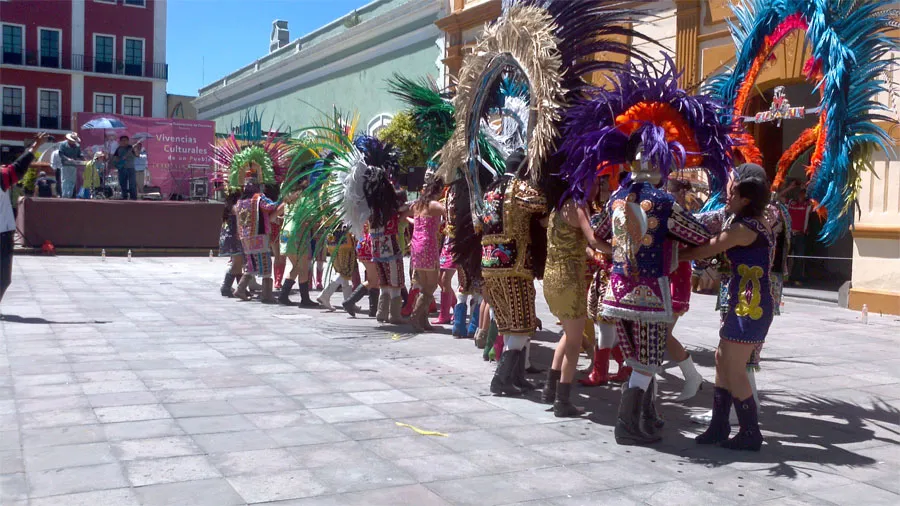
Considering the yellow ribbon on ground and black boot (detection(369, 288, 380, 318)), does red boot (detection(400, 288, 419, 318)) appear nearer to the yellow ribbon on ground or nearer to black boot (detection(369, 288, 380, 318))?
black boot (detection(369, 288, 380, 318))

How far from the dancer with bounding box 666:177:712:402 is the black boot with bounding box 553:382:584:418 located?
0.79 metres

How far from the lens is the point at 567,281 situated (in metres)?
5.57

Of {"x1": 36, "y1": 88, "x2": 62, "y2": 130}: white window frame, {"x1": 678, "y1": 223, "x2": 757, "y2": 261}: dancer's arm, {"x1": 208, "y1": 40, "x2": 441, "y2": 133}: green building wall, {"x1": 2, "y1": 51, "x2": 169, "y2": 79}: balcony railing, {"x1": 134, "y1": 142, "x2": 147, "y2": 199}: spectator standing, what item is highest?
{"x1": 2, "y1": 51, "x2": 169, "y2": 79}: balcony railing

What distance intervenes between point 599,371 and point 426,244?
2.98 metres

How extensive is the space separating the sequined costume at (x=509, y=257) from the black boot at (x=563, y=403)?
2.23 feet

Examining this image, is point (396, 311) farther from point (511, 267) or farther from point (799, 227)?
point (799, 227)

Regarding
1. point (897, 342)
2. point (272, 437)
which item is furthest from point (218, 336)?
point (897, 342)

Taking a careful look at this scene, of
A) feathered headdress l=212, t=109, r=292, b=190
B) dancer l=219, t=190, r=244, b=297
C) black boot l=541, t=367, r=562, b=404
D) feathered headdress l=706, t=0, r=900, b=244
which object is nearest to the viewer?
feathered headdress l=706, t=0, r=900, b=244

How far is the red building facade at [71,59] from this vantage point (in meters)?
43.8

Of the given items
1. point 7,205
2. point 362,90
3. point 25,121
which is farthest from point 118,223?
point 25,121

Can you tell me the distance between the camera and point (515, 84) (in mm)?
6949

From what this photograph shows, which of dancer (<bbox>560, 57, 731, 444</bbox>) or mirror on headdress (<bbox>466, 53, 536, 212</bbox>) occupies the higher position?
mirror on headdress (<bbox>466, 53, 536, 212</bbox>)

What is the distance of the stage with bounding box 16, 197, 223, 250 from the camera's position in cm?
1905

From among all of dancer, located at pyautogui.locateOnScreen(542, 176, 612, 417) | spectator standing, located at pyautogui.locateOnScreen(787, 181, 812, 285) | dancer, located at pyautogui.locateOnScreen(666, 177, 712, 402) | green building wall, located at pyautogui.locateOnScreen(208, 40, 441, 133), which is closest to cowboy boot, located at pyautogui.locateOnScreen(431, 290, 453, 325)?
dancer, located at pyautogui.locateOnScreen(666, 177, 712, 402)
